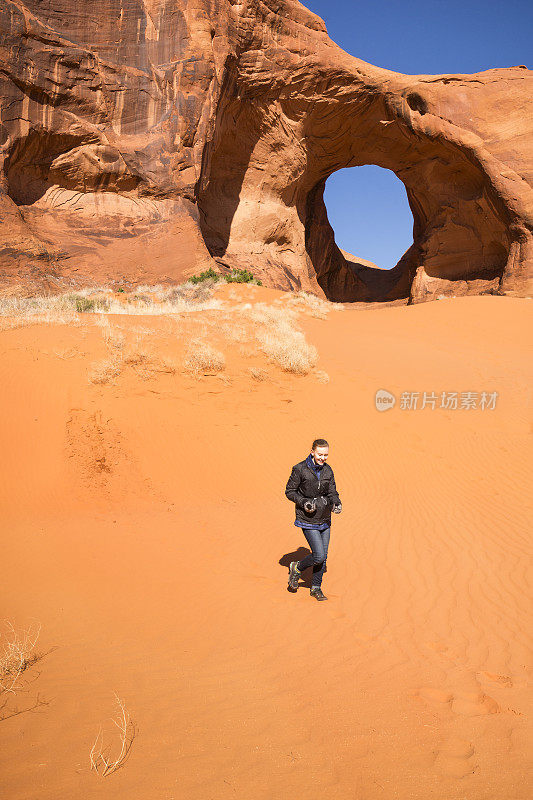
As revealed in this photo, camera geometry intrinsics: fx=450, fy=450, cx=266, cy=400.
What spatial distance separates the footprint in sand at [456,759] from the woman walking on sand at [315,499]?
187 cm

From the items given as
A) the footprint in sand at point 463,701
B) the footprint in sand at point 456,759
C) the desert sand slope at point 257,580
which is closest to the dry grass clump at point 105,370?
the desert sand slope at point 257,580

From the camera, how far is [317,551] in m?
4.23

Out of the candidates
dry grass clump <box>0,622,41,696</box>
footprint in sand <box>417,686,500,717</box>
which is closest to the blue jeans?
footprint in sand <box>417,686,500,717</box>

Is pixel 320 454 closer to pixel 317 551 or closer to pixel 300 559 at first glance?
pixel 317 551

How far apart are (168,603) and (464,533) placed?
3992 mm

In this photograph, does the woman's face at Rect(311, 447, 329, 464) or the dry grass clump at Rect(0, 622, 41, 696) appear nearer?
the dry grass clump at Rect(0, 622, 41, 696)

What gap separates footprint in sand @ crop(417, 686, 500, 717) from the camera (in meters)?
2.77

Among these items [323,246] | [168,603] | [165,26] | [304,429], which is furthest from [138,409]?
[323,246]

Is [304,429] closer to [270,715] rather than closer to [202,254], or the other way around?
[270,715]

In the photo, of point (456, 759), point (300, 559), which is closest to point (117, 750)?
point (456, 759)

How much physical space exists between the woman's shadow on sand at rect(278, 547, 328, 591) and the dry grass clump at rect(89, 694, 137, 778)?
8.22 feet

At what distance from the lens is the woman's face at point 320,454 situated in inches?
159

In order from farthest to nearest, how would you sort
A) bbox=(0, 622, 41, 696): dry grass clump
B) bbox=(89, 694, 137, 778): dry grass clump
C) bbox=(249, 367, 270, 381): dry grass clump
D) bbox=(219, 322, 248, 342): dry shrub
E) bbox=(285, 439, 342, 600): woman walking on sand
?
bbox=(219, 322, 248, 342): dry shrub < bbox=(249, 367, 270, 381): dry grass clump < bbox=(285, 439, 342, 600): woman walking on sand < bbox=(0, 622, 41, 696): dry grass clump < bbox=(89, 694, 137, 778): dry grass clump

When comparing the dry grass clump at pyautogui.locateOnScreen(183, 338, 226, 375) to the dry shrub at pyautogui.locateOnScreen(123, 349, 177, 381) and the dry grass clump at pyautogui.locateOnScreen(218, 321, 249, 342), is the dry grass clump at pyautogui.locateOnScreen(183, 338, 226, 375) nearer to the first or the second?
the dry shrub at pyautogui.locateOnScreen(123, 349, 177, 381)
